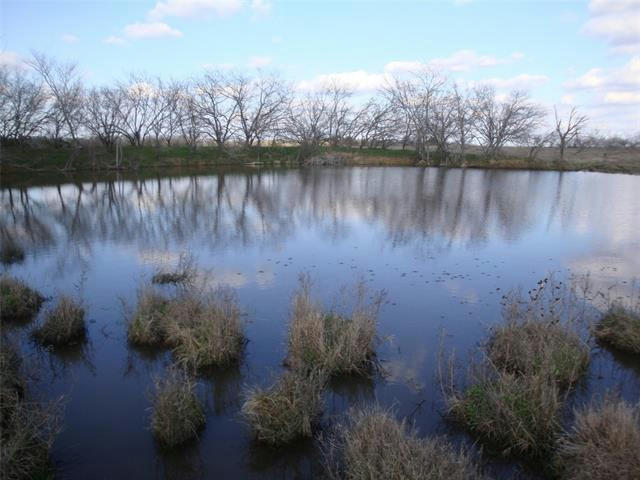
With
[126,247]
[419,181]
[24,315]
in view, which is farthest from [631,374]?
[419,181]

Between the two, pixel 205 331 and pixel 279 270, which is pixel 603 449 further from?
pixel 279 270

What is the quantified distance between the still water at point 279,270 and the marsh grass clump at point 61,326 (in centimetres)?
28

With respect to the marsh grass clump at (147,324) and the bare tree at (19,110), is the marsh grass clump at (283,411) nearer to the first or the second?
the marsh grass clump at (147,324)

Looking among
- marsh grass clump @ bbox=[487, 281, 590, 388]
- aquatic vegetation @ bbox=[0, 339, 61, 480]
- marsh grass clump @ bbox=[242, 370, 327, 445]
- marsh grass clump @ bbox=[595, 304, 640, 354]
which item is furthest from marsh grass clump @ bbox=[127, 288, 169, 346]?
marsh grass clump @ bbox=[595, 304, 640, 354]

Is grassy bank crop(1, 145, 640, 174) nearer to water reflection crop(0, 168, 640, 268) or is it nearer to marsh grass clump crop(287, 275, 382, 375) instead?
water reflection crop(0, 168, 640, 268)

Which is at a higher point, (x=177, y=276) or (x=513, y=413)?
(x=177, y=276)

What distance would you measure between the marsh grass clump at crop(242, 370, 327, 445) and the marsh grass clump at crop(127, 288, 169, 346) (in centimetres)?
312

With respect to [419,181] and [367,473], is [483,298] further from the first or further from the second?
[419,181]

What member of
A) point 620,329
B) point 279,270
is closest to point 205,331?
point 279,270

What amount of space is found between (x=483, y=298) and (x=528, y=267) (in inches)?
135

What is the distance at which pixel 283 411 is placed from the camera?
18.5 ft

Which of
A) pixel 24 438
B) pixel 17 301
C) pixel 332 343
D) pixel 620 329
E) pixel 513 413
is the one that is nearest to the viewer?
pixel 24 438

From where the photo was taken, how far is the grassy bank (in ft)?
143

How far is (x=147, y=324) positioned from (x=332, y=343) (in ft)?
11.2
